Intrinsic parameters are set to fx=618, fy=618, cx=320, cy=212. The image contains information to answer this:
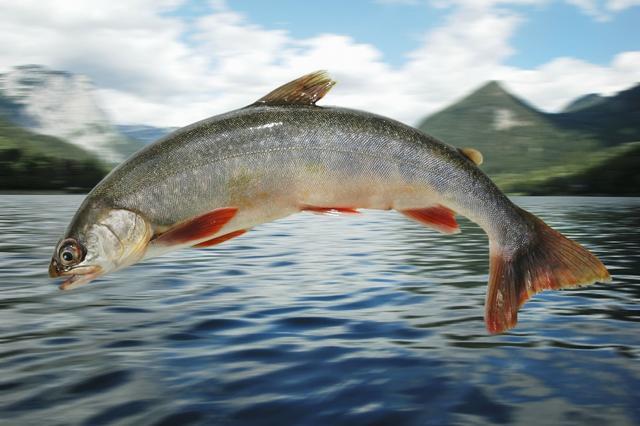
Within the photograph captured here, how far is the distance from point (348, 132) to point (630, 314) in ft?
36.2

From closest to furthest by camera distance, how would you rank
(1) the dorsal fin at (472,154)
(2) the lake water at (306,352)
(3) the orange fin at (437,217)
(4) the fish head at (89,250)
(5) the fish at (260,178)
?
(5) the fish at (260,178)
(4) the fish head at (89,250)
(3) the orange fin at (437,217)
(1) the dorsal fin at (472,154)
(2) the lake water at (306,352)

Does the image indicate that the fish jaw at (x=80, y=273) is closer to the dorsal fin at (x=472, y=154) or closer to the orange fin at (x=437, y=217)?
the orange fin at (x=437, y=217)

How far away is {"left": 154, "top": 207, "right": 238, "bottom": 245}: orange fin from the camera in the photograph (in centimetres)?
326

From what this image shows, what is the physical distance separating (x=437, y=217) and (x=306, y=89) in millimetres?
1153

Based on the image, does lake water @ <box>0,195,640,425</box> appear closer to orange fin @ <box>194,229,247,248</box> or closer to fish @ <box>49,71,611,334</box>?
fish @ <box>49,71,611,334</box>

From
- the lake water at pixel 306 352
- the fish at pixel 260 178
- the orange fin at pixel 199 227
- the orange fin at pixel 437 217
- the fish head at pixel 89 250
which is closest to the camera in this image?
the orange fin at pixel 199 227

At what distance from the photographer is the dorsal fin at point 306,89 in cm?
368

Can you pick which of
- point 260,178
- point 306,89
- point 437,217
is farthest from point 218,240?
point 437,217

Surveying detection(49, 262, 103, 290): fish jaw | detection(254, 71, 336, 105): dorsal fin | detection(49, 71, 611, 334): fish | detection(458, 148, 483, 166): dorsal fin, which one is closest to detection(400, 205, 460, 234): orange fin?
detection(49, 71, 611, 334): fish

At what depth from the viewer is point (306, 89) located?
3.68m

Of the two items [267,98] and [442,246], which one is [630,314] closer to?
[267,98]

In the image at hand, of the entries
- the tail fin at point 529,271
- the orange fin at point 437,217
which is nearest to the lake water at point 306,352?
the tail fin at point 529,271

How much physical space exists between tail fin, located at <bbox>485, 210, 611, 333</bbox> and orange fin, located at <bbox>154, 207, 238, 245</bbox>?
1.99 metres

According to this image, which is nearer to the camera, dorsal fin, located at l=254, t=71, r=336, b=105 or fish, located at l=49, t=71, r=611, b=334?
fish, located at l=49, t=71, r=611, b=334
